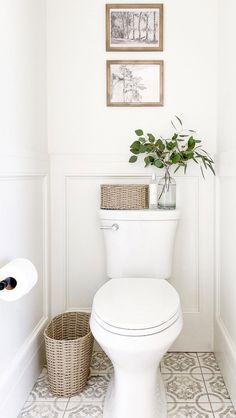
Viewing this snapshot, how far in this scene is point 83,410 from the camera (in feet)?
4.73

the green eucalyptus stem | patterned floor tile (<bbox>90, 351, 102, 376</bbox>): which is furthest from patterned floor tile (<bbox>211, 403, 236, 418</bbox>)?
the green eucalyptus stem

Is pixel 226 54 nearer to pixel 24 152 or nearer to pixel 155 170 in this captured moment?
pixel 155 170

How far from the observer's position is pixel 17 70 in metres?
1.45

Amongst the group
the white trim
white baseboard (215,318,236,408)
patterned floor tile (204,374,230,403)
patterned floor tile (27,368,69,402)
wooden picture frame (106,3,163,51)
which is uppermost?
wooden picture frame (106,3,163,51)

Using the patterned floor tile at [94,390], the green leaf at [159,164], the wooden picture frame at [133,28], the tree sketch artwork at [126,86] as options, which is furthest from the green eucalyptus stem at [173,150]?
the patterned floor tile at [94,390]

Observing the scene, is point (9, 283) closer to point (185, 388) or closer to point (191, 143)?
point (185, 388)

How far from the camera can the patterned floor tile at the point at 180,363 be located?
5.68 feet

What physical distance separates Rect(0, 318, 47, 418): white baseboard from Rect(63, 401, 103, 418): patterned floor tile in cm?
20

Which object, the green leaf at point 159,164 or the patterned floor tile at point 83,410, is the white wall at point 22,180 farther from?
the green leaf at point 159,164

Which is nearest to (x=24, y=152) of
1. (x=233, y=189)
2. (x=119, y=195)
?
(x=119, y=195)

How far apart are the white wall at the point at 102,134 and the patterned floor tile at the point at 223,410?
45cm

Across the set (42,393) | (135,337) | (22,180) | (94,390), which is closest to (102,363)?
(94,390)

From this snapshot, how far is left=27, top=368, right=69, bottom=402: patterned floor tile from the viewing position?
1520 mm

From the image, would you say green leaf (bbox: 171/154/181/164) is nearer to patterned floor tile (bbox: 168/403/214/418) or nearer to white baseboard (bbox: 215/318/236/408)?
white baseboard (bbox: 215/318/236/408)
